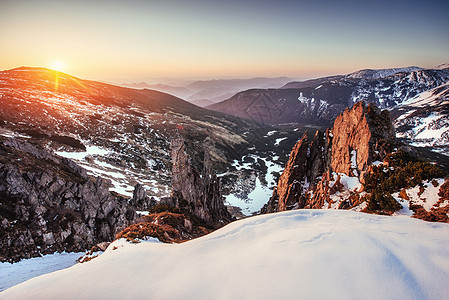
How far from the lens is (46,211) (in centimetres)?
3133

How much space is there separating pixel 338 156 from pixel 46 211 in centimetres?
4840

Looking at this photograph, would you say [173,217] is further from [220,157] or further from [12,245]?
[220,157]

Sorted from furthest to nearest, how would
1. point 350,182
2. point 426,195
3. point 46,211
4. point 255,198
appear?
point 255,198, point 46,211, point 350,182, point 426,195

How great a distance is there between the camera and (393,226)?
10.7 meters

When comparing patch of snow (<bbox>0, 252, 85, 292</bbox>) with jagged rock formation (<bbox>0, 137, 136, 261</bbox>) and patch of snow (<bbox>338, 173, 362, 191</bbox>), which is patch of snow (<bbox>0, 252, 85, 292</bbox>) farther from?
patch of snow (<bbox>338, 173, 362, 191</bbox>)

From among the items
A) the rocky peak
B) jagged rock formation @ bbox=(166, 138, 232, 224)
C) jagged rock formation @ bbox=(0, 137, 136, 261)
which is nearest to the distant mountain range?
jagged rock formation @ bbox=(0, 137, 136, 261)

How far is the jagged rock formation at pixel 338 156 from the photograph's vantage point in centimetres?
3078

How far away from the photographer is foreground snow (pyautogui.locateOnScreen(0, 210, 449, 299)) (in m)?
7.11

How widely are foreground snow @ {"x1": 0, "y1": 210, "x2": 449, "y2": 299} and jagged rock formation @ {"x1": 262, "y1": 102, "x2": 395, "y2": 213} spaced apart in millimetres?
15620

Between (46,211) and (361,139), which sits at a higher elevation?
(361,139)

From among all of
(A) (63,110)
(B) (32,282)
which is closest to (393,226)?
(B) (32,282)

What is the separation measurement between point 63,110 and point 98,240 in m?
119

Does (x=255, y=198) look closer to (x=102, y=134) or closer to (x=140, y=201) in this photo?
(x=140, y=201)

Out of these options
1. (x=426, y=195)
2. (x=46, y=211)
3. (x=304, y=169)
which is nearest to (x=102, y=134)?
(x=46, y=211)
